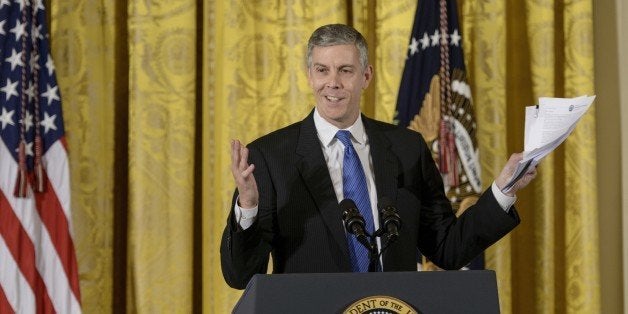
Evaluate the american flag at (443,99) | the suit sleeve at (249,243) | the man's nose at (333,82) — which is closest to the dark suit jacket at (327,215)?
the suit sleeve at (249,243)

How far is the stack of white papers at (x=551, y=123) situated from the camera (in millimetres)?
2244

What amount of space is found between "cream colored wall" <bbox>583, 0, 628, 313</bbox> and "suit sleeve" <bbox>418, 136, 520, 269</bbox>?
231 centimetres

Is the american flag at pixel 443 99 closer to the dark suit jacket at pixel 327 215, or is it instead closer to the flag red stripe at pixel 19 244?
the dark suit jacket at pixel 327 215

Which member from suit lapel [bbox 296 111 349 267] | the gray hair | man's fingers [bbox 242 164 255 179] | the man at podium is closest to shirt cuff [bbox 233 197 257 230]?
the man at podium

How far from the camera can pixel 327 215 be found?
2.56 meters

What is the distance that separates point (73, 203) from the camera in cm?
443

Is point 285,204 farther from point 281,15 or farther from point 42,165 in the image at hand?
point 281,15

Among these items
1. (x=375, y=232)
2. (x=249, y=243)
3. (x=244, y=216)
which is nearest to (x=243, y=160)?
(x=244, y=216)

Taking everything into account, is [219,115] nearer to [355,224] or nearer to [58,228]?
[58,228]

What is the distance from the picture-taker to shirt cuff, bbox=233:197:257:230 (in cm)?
234

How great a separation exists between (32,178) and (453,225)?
211cm

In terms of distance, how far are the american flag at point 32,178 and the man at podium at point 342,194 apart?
1.65 m

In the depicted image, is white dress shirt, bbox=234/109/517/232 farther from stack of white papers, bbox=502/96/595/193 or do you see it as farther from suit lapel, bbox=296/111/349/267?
stack of white papers, bbox=502/96/595/193

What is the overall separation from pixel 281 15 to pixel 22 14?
4.28 ft
